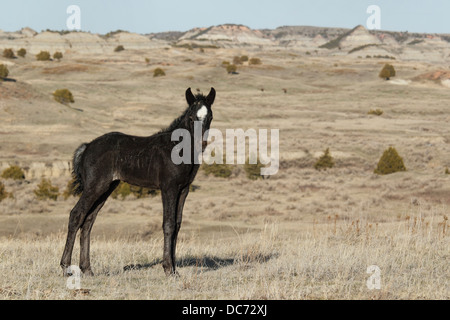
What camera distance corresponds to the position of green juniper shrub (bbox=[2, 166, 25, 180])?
31156mm

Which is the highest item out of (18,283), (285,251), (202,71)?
(202,71)

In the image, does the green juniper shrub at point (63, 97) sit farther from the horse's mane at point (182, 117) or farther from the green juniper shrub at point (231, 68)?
the horse's mane at point (182, 117)

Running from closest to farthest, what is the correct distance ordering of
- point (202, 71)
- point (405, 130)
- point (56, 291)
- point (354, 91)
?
point (56, 291) < point (405, 130) < point (354, 91) < point (202, 71)

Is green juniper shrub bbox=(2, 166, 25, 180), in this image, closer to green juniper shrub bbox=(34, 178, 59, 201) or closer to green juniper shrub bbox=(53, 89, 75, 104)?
green juniper shrub bbox=(34, 178, 59, 201)

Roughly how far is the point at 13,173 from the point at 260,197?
1433 centimetres

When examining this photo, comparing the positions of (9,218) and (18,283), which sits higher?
(18,283)

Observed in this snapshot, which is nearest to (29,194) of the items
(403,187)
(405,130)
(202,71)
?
(403,187)

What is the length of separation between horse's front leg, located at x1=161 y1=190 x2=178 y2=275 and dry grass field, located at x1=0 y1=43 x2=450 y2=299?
8.6 inches

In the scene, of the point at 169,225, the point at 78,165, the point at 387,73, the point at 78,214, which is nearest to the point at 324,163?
the point at 78,165

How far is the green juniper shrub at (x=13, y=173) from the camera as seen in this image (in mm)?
31156

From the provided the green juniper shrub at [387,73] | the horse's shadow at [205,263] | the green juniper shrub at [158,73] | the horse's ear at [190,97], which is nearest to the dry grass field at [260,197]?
the horse's shadow at [205,263]
